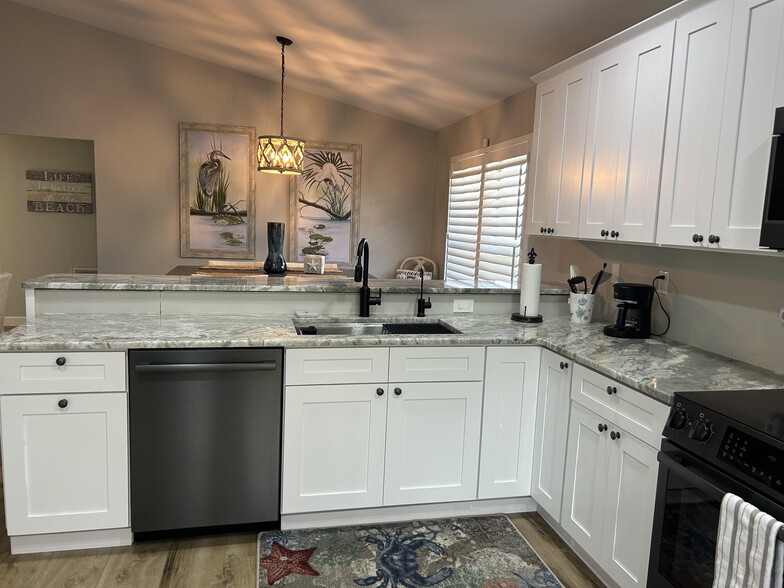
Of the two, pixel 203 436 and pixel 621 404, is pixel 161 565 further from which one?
pixel 621 404

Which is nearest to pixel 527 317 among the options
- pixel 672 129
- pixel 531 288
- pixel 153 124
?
pixel 531 288

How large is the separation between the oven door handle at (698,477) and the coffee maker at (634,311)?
101cm

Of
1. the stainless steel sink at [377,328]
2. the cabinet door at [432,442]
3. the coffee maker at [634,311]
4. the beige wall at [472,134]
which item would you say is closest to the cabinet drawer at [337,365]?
the cabinet door at [432,442]

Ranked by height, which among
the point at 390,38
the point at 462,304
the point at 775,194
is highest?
the point at 390,38

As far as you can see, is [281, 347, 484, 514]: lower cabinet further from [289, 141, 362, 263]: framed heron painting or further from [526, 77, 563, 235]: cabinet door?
[289, 141, 362, 263]: framed heron painting

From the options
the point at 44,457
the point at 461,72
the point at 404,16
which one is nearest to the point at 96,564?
the point at 44,457

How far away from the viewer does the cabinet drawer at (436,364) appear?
97.9 inches

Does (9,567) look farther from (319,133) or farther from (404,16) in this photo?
(319,133)

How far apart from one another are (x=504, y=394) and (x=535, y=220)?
109cm

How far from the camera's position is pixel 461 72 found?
4184 millimetres

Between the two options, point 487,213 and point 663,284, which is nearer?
point 663,284

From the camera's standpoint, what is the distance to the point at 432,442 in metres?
2.58

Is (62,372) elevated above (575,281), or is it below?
below

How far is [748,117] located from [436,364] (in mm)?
1485
